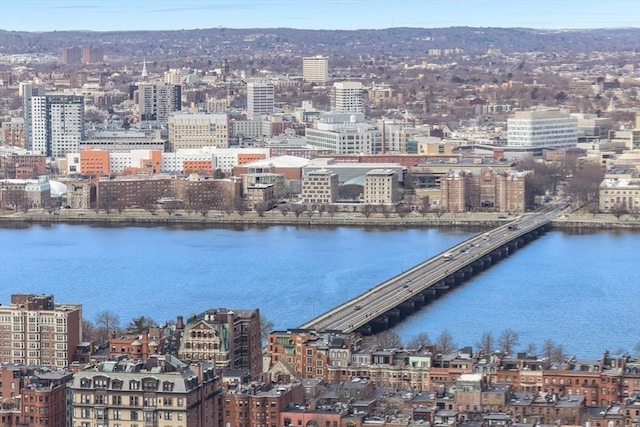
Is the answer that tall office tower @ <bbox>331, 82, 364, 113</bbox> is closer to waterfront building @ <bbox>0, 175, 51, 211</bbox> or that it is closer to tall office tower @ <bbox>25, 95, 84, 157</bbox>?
tall office tower @ <bbox>25, 95, 84, 157</bbox>

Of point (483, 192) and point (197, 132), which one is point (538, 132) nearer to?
point (197, 132)

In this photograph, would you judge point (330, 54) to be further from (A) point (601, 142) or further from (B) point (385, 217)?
(B) point (385, 217)

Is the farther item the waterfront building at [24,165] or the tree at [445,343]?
the waterfront building at [24,165]

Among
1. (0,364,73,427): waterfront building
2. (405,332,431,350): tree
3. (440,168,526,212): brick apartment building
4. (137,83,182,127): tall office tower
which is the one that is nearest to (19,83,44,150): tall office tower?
(137,83,182,127): tall office tower

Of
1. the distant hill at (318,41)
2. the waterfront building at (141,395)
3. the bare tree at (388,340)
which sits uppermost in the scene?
the distant hill at (318,41)

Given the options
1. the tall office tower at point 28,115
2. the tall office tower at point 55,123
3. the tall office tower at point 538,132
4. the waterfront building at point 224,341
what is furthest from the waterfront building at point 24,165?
the waterfront building at point 224,341

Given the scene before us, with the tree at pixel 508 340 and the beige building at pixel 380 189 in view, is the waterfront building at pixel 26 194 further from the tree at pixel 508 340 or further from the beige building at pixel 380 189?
the tree at pixel 508 340
